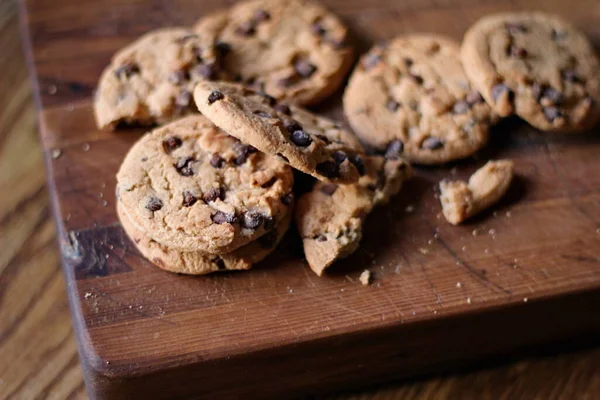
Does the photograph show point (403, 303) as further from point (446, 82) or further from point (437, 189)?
point (446, 82)

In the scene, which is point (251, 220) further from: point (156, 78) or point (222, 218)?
point (156, 78)

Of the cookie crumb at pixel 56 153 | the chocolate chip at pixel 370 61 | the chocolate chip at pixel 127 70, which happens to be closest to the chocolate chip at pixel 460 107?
the chocolate chip at pixel 370 61

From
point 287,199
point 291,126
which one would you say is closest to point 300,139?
point 291,126

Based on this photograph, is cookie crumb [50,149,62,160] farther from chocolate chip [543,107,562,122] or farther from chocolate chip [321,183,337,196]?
chocolate chip [543,107,562,122]

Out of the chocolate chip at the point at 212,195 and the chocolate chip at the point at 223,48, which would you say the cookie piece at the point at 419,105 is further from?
the chocolate chip at the point at 212,195

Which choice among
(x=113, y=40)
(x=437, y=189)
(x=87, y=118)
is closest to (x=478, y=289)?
(x=437, y=189)

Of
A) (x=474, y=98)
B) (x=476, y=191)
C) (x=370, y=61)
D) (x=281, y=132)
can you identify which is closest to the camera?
(x=281, y=132)
